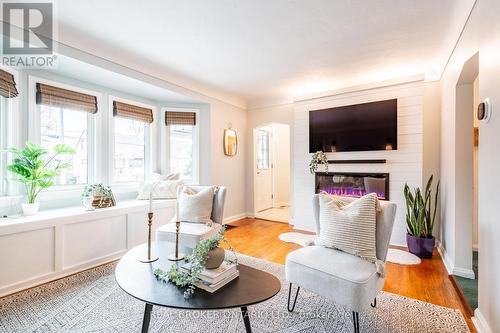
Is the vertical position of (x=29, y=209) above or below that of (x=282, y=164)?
below

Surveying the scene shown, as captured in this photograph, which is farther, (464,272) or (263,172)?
(263,172)

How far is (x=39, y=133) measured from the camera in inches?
109

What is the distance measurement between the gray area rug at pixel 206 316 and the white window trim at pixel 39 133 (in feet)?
3.88

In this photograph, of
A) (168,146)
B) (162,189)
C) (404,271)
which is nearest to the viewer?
(404,271)

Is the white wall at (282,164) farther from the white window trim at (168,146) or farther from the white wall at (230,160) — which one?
the white window trim at (168,146)

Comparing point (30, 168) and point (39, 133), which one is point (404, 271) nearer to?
point (30, 168)

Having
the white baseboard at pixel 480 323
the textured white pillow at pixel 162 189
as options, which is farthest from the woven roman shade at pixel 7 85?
the white baseboard at pixel 480 323

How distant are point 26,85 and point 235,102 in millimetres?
3153

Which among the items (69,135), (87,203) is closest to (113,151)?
(69,135)

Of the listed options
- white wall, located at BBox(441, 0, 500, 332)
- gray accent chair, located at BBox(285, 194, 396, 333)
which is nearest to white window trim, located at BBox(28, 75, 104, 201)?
gray accent chair, located at BBox(285, 194, 396, 333)

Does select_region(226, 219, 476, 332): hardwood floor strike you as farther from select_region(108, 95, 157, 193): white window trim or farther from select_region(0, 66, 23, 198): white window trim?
select_region(0, 66, 23, 198): white window trim

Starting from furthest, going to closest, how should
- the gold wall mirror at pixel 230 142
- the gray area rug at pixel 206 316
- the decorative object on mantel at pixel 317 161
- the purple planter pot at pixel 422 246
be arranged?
1. the gold wall mirror at pixel 230 142
2. the decorative object on mantel at pixel 317 161
3. the purple planter pot at pixel 422 246
4. the gray area rug at pixel 206 316

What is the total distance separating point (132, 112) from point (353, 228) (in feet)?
11.4

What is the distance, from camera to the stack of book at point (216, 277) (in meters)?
1.38
